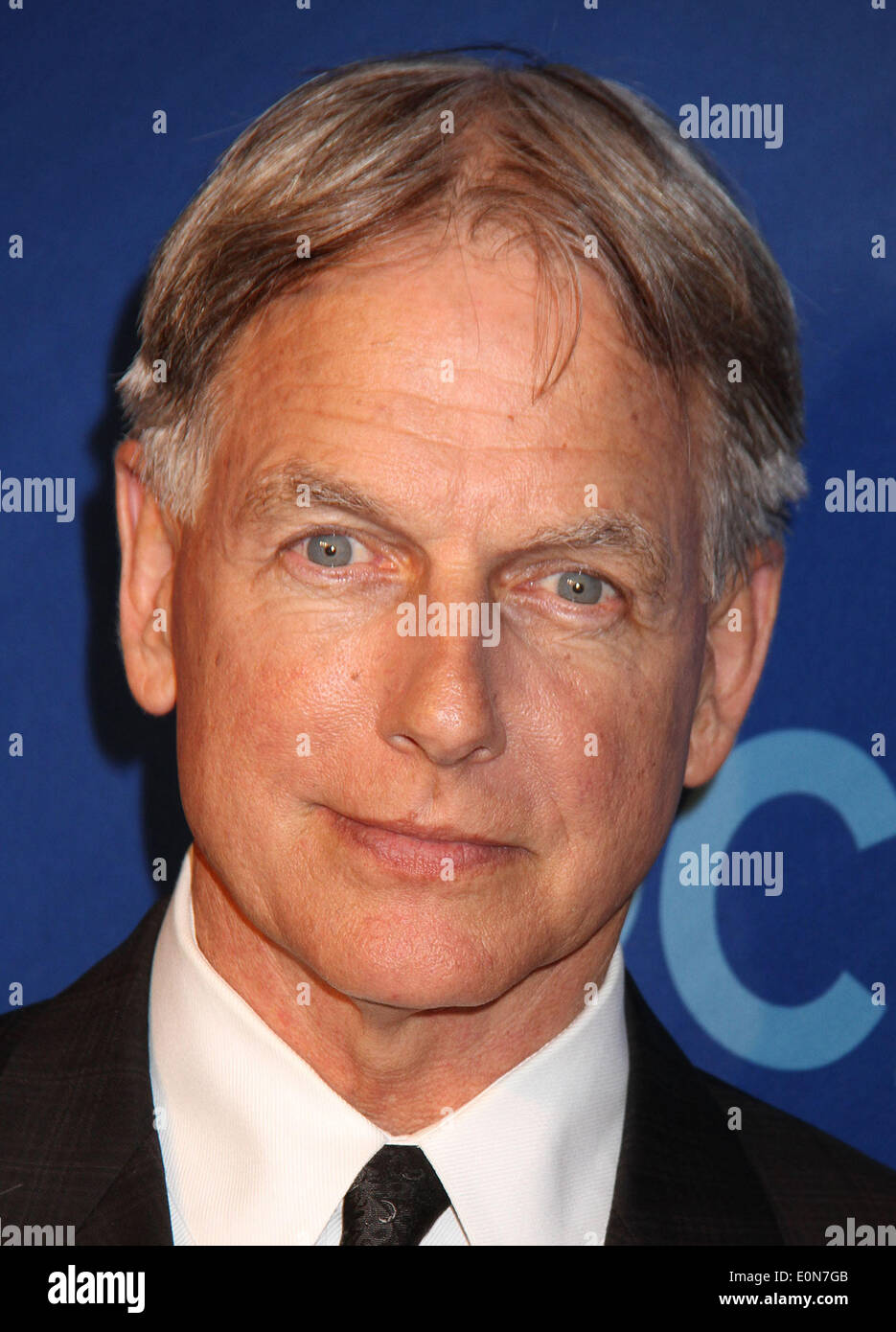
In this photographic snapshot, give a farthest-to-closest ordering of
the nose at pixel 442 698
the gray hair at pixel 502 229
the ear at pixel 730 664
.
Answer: the ear at pixel 730 664 → the gray hair at pixel 502 229 → the nose at pixel 442 698

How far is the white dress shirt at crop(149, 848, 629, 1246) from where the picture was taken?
1.59 metres

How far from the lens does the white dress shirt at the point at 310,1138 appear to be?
62.6 inches

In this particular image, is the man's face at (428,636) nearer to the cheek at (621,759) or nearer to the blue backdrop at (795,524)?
the cheek at (621,759)

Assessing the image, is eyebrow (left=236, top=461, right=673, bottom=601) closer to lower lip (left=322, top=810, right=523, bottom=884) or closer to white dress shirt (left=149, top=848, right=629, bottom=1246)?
lower lip (left=322, top=810, right=523, bottom=884)

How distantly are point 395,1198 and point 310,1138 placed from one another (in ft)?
0.37

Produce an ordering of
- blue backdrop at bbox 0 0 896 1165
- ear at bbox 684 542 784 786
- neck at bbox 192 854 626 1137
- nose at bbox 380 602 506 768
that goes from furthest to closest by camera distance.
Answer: blue backdrop at bbox 0 0 896 1165 → ear at bbox 684 542 784 786 → neck at bbox 192 854 626 1137 → nose at bbox 380 602 506 768

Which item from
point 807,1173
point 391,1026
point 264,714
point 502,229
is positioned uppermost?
point 502,229

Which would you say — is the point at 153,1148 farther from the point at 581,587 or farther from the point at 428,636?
the point at 581,587

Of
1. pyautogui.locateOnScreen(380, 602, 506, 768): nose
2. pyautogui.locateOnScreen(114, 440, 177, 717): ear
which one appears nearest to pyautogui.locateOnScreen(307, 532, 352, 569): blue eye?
pyautogui.locateOnScreen(380, 602, 506, 768): nose

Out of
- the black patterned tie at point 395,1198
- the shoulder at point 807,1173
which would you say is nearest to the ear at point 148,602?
the black patterned tie at point 395,1198

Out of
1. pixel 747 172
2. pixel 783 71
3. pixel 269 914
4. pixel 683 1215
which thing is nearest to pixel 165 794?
pixel 269 914

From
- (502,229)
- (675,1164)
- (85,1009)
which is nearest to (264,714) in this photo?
(85,1009)

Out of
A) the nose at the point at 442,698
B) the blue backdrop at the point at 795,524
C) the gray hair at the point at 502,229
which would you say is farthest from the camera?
the blue backdrop at the point at 795,524

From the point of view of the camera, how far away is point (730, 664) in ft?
6.02
